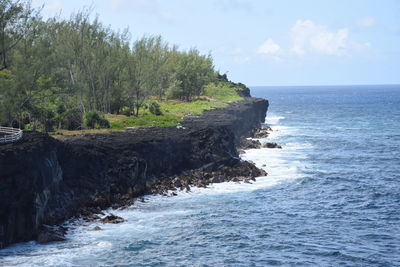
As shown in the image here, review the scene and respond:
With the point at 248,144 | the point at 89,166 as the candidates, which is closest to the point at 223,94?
the point at 248,144

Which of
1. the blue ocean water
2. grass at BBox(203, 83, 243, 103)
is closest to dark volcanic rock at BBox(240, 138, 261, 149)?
the blue ocean water

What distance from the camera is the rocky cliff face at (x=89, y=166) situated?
119ft

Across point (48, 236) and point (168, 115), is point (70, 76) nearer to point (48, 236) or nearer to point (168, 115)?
point (168, 115)

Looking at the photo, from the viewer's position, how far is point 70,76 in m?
68.1

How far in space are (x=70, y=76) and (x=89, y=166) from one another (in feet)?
83.1

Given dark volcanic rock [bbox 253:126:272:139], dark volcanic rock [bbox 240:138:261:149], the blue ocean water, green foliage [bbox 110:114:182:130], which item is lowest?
the blue ocean water

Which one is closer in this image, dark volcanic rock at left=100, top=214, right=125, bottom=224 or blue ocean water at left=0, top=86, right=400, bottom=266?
blue ocean water at left=0, top=86, right=400, bottom=266

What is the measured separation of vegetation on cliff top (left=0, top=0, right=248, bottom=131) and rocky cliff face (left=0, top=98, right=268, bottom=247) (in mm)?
7459

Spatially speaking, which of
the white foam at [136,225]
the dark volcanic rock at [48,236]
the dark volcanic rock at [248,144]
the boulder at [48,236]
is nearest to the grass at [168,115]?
the dark volcanic rock at [248,144]

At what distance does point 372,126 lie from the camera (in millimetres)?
118000

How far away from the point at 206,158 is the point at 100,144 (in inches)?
569

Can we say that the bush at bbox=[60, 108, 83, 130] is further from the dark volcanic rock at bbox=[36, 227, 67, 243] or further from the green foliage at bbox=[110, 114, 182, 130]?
the dark volcanic rock at bbox=[36, 227, 67, 243]

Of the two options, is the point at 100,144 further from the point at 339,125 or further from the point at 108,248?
the point at 339,125

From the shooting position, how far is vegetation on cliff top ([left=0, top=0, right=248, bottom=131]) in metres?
52.8
